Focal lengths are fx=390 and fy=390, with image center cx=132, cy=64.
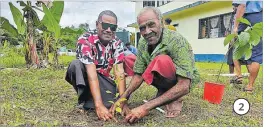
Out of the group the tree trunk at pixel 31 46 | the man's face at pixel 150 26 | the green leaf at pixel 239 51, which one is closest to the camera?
the man's face at pixel 150 26

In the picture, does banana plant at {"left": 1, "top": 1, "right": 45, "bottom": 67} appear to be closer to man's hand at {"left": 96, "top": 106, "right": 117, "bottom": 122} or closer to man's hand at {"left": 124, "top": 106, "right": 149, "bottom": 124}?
man's hand at {"left": 96, "top": 106, "right": 117, "bottom": 122}

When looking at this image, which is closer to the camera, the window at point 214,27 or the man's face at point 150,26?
the man's face at point 150,26

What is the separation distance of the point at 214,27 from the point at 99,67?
66 centimetres

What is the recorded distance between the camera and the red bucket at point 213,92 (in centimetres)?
208

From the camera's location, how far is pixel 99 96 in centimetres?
193

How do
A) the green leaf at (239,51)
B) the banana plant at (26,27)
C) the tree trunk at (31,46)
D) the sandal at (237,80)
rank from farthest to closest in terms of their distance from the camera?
the tree trunk at (31,46) → the sandal at (237,80) → the banana plant at (26,27) → the green leaf at (239,51)

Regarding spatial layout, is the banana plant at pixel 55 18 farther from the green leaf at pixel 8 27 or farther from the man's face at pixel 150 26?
the man's face at pixel 150 26

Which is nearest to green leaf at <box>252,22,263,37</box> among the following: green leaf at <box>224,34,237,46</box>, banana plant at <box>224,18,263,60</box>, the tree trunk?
banana plant at <box>224,18,263,60</box>

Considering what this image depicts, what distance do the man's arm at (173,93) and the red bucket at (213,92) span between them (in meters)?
0.24

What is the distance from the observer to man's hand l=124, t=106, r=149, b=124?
1843 mm

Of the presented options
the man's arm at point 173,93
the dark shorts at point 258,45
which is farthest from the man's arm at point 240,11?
the man's arm at point 173,93

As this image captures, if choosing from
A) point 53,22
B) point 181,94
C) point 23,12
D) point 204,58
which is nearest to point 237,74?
point 204,58

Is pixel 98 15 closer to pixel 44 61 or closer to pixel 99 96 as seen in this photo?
pixel 99 96

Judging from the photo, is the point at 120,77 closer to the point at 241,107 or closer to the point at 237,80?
the point at 241,107
